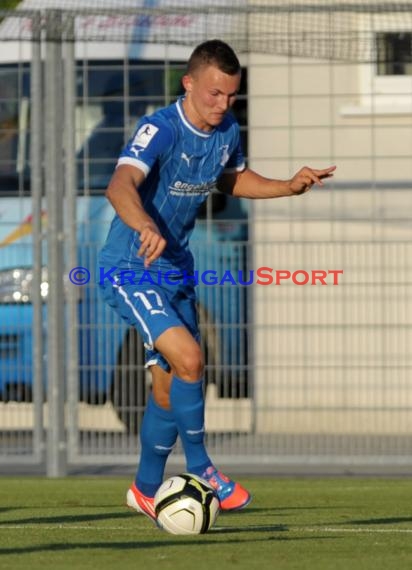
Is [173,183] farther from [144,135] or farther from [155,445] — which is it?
[155,445]

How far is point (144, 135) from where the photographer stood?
7.32 m

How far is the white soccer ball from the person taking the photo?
6.85m

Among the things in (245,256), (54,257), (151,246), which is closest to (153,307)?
(151,246)

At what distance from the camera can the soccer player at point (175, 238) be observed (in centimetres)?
720

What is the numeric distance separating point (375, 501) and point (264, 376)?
8.37 feet

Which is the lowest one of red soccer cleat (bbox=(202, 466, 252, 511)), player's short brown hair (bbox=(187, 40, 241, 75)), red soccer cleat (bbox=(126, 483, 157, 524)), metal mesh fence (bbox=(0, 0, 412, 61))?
red soccer cleat (bbox=(126, 483, 157, 524))

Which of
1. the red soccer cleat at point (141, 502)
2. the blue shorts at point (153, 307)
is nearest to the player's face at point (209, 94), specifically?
the blue shorts at point (153, 307)

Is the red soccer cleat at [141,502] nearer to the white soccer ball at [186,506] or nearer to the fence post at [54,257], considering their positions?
the white soccer ball at [186,506]

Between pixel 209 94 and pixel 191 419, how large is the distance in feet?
4.71

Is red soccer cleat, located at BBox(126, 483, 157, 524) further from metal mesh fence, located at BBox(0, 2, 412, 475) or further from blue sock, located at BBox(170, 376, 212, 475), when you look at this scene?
metal mesh fence, located at BBox(0, 2, 412, 475)

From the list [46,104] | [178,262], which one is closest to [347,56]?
[46,104]

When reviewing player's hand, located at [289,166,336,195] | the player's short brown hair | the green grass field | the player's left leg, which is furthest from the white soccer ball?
the player's short brown hair

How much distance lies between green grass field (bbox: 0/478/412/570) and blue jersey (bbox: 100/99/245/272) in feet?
4.04

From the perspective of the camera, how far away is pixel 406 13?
11664 millimetres
